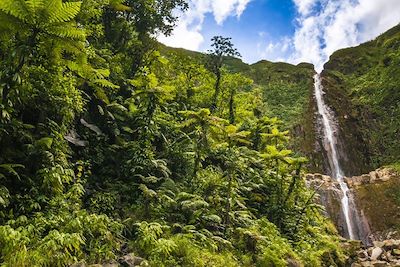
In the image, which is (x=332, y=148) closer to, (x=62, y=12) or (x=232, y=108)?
(x=232, y=108)

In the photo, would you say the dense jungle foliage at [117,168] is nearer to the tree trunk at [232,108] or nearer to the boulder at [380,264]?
the boulder at [380,264]

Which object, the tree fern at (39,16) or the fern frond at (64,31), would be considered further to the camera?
the fern frond at (64,31)

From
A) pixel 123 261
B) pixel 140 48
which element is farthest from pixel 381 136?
pixel 123 261

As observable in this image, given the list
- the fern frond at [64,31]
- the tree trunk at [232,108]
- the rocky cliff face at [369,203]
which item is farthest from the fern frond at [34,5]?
the rocky cliff face at [369,203]

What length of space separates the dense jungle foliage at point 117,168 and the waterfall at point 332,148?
4.45 meters

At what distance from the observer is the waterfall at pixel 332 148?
A: 22.7 m

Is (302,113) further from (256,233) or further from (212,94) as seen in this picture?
(256,233)

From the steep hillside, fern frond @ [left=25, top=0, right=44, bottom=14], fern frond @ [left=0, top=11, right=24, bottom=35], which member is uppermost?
the steep hillside

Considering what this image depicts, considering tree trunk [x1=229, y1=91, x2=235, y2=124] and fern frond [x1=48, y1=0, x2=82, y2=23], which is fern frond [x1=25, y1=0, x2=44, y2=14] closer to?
fern frond [x1=48, y1=0, x2=82, y2=23]

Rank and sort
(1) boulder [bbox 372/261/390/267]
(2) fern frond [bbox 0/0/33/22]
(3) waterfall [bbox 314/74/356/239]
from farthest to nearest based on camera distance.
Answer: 1. (3) waterfall [bbox 314/74/356/239]
2. (1) boulder [bbox 372/261/390/267]
3. (2) fern frond [bbox 0/0/33/22]

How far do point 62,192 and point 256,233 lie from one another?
582cm

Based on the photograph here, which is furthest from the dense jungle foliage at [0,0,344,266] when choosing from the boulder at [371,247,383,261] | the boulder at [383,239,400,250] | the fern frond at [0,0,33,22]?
the boulder at [383,239,400,250]

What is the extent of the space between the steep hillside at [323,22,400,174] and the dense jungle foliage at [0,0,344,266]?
43.8ft

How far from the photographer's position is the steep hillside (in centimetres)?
2901
